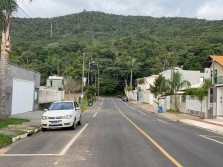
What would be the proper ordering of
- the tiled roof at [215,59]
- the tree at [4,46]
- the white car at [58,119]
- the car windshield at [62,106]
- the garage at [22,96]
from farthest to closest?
the tiled roof at [215,59] → the garage at [22,96] → the tree at [4,46] → the car windshield at [62,106] → the white car at [58,119]

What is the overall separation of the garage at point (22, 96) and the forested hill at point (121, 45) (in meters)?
38.3

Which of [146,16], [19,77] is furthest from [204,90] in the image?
[146,16]

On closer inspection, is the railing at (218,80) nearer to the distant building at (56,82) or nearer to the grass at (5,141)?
the grass at (5,141)

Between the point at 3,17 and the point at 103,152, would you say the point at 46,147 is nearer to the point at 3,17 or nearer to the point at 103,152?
the point at 103,152

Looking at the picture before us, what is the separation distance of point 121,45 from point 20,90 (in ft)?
281

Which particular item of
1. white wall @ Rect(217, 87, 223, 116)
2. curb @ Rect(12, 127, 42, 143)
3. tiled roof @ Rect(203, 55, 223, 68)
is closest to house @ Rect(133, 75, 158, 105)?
tiled roof @ Rect(203, 55, 223, 68)

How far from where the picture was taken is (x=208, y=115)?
4194 centimetres

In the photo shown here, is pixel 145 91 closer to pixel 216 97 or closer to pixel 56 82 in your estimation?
pixel 56 82

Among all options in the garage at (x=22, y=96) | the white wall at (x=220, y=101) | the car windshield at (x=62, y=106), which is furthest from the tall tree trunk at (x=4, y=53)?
the white wall at (x=220, y=101)

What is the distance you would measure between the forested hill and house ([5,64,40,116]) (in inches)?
1458

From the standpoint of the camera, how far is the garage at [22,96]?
110 feet

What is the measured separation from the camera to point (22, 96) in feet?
119

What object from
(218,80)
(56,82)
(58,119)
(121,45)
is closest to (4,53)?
(58,119)

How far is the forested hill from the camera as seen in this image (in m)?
94.9
